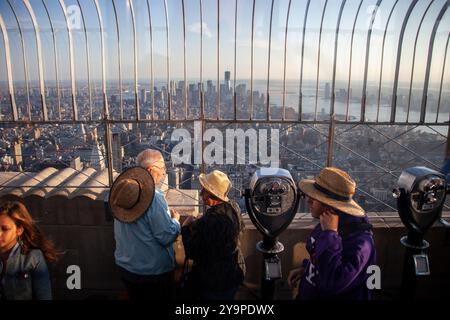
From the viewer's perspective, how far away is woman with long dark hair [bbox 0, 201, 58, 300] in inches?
84.0

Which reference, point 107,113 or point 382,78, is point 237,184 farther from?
point 382,78

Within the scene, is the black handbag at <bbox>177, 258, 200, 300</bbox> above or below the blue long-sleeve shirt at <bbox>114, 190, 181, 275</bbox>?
below

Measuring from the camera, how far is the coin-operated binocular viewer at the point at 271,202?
226cm

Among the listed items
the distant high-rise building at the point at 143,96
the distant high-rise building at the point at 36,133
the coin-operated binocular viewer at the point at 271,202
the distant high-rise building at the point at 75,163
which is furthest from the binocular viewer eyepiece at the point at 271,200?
the distant high-rise building at the point at 36,133

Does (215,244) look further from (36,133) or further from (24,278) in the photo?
(36,133)

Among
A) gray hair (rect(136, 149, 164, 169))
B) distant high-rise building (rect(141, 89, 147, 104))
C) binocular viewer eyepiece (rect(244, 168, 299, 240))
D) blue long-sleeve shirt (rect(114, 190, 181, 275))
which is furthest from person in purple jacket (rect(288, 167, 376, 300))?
distant high-rise building (rect(141, 89, 147, 104))

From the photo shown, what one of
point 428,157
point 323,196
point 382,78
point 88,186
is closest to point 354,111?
point 382,78

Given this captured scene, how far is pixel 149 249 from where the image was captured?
255 cm

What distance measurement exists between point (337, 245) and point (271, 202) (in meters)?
0.49

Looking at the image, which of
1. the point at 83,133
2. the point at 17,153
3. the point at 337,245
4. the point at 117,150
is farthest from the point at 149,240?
the point at 17,153

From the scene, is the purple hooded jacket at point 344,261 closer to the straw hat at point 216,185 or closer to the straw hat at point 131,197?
the straw hat at point 216,185

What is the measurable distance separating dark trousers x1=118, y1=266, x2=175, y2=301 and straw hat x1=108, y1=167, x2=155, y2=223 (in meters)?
0.45

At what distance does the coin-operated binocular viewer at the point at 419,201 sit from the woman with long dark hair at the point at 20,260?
237cm

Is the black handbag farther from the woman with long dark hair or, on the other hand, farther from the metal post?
the metal post
